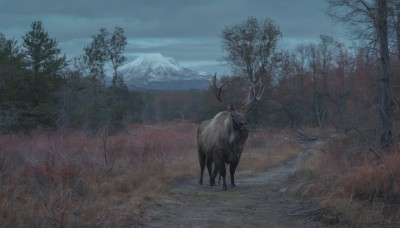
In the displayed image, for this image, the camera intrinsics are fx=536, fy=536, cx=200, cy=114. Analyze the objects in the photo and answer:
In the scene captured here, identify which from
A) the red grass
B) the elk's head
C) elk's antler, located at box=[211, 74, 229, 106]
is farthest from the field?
elk's antler, located at box=[211, 74, 229, 106]

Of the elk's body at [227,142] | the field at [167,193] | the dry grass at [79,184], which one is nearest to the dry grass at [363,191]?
the field at [167,193]

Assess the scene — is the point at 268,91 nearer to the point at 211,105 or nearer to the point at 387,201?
the point at 211,105

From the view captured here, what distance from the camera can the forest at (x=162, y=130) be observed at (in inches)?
385

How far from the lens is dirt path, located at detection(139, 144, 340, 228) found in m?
9.14

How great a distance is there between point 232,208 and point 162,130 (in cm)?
2629

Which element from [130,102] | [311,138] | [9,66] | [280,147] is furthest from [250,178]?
[130,102]

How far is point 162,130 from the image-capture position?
3672 centimetres

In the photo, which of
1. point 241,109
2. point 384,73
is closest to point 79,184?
point 241,109

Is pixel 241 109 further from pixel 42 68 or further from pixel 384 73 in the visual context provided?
pixel 42 68

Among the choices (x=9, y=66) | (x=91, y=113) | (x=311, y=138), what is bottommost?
(x=311, y=138)

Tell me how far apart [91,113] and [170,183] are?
63.6 ft

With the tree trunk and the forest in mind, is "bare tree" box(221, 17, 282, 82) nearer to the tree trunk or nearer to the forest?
the forest

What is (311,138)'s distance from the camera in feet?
121

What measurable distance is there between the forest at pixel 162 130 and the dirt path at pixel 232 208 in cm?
62
